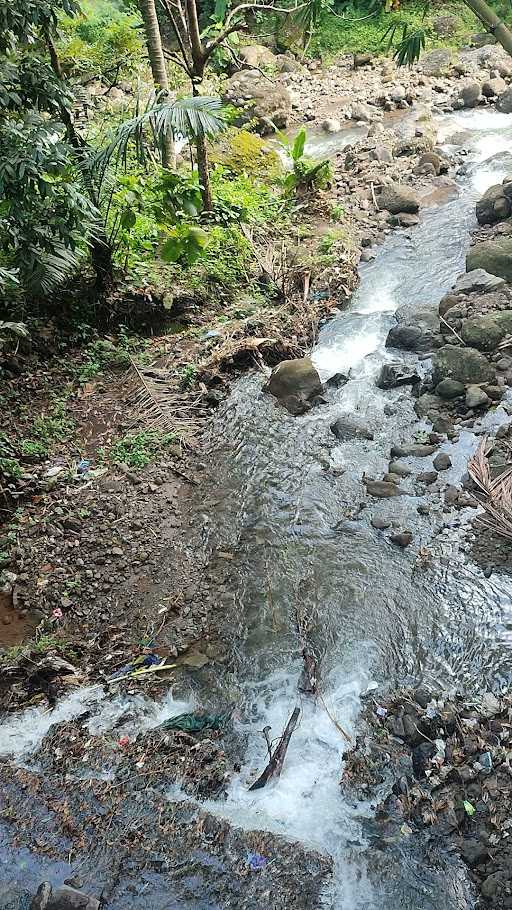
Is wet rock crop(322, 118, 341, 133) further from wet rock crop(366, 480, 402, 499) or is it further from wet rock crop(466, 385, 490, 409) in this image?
wet rock crop(366, 480, 402, 499)

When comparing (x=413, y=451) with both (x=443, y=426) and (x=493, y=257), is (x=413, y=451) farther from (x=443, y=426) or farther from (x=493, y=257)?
(x=493, y=257)

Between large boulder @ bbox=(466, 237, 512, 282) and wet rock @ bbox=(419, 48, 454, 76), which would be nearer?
large boulder @ bbox=(466, 237, 512, 282)

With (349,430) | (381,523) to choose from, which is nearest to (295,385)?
(349,430)

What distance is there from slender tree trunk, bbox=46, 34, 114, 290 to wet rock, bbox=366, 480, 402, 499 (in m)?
3.39

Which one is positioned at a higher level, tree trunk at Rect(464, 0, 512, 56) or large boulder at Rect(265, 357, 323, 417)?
tree trunk at Rect(464, 0, 512, 56)

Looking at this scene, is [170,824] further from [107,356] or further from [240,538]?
[107,356]

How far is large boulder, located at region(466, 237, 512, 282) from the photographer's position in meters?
8.04

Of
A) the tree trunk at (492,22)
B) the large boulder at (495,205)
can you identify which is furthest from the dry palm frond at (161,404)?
the large boulder at (495,205)

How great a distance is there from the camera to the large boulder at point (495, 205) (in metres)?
9.30

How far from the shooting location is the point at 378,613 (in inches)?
197

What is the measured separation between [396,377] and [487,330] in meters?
1.02

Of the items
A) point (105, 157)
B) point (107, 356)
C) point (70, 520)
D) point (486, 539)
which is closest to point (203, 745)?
point (70, 520)

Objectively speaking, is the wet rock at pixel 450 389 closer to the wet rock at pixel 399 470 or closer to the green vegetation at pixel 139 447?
the wet rock at pixel 399 470

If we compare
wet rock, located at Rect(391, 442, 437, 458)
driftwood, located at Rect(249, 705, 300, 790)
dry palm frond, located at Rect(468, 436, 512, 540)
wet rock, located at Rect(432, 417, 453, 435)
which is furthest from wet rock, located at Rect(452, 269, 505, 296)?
driftwood, located at Rect(249, 705, 300, 790)
